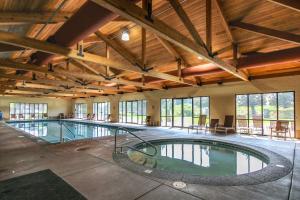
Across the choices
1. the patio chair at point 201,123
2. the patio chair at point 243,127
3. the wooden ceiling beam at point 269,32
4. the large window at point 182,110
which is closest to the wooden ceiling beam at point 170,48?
the wooden ceiling beam at point 269,32

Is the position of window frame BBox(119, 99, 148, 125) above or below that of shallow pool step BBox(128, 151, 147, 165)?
above

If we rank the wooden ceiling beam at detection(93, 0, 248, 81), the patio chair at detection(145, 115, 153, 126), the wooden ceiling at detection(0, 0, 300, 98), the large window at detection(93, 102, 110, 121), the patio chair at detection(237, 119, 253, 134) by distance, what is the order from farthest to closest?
the large window at detection(93, 102, 110, 121) → the patio chair at detection(145, 115, 153, 126) → the patio chair at detection(237, 119, 253, 134) → the wooden ceiling at detection(0, 0, 300, 98) → the wooden ceiling beam at detection(93, 0, 248, 81)

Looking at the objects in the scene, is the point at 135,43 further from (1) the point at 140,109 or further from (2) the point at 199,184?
(1) the point at 140,109

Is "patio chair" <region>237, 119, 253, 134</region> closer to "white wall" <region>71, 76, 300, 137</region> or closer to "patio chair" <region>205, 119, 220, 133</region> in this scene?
"white wall" <region>71, 76, 300, 137</region>

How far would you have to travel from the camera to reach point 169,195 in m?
2.41

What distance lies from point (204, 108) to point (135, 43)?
5679 millimetres

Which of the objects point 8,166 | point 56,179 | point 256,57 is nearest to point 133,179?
point 56,179

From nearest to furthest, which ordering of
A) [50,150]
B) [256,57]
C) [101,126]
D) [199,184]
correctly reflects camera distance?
[199,184]
[50,150]
[256,57]
[101,126]

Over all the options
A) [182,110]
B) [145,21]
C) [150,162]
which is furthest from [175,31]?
[182,110]

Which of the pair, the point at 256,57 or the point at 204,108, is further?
the point at 204,108

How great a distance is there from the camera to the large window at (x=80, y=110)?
792 inches

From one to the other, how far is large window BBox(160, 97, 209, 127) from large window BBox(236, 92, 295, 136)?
6.20 ft

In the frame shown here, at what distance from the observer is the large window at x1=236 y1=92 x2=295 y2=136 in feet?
24.0

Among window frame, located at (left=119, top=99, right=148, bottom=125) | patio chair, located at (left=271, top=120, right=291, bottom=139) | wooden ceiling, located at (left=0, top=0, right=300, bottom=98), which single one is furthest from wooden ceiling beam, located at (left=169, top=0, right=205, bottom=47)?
→ window frame, located at (left=119, top=99, right=148, bottom=125)
